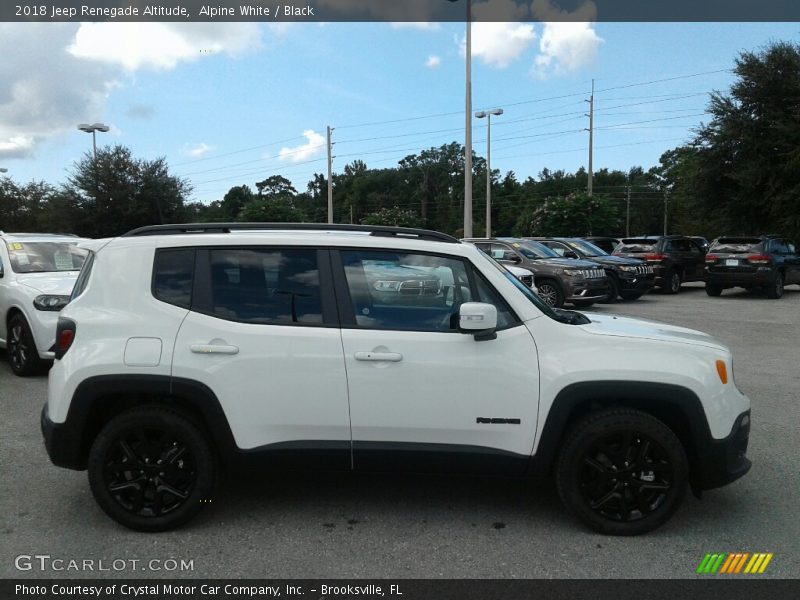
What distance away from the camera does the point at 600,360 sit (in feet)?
12.1

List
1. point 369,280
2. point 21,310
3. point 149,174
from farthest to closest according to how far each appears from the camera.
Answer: point 149,174, point 21,310, point 369,280

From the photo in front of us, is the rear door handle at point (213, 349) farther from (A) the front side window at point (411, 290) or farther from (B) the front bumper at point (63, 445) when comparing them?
(B) the front bumper at point (63, 445)

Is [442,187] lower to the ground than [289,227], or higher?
higher

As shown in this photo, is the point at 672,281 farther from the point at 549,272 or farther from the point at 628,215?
the point at 628,215

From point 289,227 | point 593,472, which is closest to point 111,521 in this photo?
point 289,227

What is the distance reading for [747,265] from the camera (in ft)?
59.0

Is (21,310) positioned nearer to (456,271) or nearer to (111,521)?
(111,521)

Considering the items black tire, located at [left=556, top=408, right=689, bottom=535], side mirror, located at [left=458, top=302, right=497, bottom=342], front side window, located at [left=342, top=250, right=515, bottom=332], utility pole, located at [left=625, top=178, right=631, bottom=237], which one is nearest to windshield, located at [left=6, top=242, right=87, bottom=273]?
front side window, located at [left=342, top=250, right=515, bottom=332]

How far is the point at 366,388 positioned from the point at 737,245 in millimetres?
17481

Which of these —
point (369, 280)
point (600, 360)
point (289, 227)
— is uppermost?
point (289, 227)

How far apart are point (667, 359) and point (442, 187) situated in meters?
108

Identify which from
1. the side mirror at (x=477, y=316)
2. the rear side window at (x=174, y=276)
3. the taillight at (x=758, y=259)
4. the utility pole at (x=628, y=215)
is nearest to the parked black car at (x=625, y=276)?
the taillight at (x=758, y=259)

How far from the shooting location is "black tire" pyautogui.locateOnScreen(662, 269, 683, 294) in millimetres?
19562

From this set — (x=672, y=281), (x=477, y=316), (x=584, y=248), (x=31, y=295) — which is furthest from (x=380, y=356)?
(x=672, y=281)
